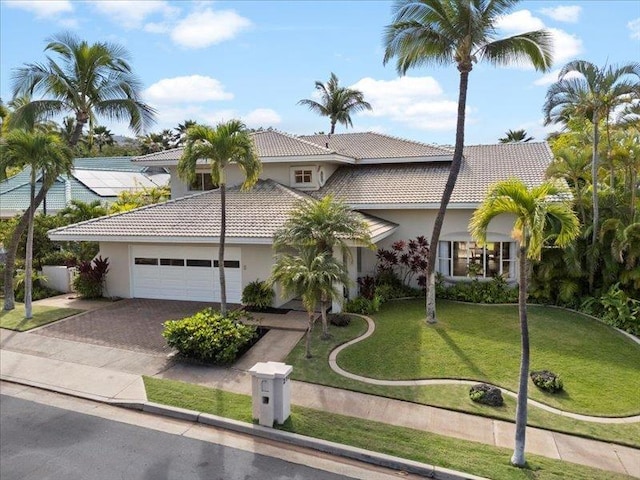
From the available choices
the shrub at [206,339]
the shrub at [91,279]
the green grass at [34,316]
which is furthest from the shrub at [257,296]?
the shrub at [91,279]

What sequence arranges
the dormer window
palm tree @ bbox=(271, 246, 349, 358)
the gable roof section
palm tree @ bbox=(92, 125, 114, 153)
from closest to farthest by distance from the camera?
palm tree @ bbox=(271, 246, 349, 358)
the gable roof section
the dormer window
palm tree @ bbox=(92, 125, 114, 153)

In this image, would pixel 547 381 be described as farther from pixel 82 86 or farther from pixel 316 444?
pixel 82 86

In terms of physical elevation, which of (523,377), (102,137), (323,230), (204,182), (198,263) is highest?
(102,137)

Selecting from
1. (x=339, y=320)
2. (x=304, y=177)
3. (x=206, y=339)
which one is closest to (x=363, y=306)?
(x=339, y=320)

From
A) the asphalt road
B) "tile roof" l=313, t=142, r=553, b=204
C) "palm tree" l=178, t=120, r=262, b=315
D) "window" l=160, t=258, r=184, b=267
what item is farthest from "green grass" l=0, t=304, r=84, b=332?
"tile roof" l=313, t=142, r=553, b=204

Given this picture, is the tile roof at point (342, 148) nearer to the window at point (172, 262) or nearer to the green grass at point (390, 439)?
the window at point (172, 262)

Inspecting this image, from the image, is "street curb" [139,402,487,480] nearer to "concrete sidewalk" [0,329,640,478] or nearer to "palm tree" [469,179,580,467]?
"concrete sidewalk" [0,329,640,478]

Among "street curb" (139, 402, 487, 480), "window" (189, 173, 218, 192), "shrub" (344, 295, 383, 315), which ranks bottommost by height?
"street curb" (139, 402, 487, 480)
